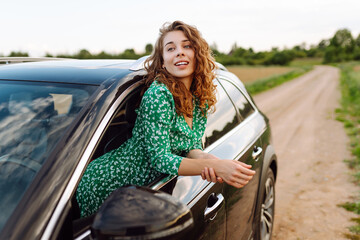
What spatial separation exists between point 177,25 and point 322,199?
361cm

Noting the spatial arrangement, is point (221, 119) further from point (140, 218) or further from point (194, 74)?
point (140, 218)

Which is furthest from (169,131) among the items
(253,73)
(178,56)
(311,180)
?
(253,73)

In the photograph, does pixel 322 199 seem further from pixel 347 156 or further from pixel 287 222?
pixel 347 156

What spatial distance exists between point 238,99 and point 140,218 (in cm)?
222

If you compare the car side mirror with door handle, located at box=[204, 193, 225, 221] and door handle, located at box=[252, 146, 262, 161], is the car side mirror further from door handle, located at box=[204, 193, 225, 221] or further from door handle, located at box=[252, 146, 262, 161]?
door handle, located at box=[252, 146, 262, 161]

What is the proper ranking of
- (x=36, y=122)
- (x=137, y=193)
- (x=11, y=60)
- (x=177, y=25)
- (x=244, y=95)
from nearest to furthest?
(x=137, y=193)
(x=36, y=122)
(x=177, y=25)
(x=11, y=60)
(x=244, y=95)

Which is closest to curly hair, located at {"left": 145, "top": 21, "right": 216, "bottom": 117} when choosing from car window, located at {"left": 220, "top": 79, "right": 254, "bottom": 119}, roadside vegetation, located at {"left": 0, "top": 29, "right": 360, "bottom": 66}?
car window, located at {"left": 220, "top": 79, "right": 254, "bottom": 119}

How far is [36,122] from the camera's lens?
1636 mm

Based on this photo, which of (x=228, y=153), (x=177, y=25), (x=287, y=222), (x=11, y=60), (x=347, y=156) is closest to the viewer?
(x=177, y=25)

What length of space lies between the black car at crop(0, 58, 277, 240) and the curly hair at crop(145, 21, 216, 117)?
11 cm

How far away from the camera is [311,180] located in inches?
205

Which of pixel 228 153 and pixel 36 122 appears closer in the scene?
pixel 36 122

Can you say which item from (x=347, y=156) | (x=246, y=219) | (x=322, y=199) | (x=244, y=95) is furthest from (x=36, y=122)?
(x=347, y=156)

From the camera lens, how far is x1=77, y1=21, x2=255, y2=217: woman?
1.57 metres
